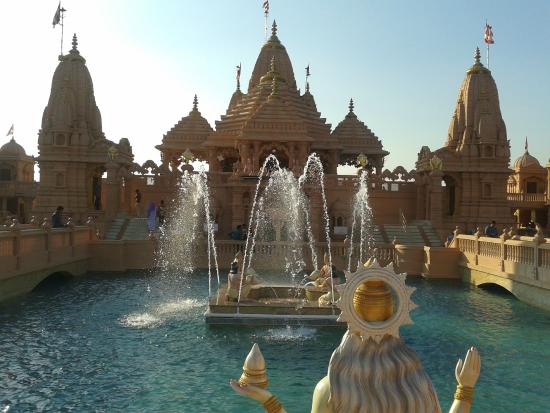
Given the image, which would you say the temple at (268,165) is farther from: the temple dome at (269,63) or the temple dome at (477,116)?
the temple dome at (269,63)

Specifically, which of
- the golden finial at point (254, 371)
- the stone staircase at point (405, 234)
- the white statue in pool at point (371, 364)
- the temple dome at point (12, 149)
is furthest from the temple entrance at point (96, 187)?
the white statue in pool at point (371, 364)

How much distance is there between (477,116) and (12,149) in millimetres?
46088

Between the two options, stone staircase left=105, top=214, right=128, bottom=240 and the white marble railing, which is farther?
stone staircase left=105, top=214, right=128, bottom=240

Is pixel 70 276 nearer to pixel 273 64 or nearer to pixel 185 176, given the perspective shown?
pixel 185 176

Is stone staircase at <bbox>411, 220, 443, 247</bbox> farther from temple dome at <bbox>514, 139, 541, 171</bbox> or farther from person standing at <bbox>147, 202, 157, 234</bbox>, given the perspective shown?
temple dome at <bbox>514, 139, 541, 171</bbox>

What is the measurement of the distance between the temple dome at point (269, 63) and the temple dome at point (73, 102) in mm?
13073

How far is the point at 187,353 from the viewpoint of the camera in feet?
39.0

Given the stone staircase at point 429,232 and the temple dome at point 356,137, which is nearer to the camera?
the stone staircase at point 429,232

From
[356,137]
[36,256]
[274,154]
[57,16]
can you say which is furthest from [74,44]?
[36,256]

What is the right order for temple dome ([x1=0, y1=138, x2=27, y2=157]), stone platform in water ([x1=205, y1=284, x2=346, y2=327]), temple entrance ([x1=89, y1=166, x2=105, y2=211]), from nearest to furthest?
stone platform in water ([x1=205, y1=284, x2=346, y2=327])
temple entrance ([x1=89, y1=166, x2=105, y2=211])
temple dome ([x1=0, y1=138, x2=27, y2=157])

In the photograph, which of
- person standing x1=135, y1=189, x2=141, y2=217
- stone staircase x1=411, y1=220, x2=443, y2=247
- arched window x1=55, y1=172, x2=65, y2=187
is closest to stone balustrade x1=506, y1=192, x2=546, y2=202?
stone staircase x1=411, y1=220, x2=443, y2=247

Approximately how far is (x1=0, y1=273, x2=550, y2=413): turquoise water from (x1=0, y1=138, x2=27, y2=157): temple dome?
4541 cm

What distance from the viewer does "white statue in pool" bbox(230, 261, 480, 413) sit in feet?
12.0

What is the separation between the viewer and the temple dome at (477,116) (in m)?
37.5
